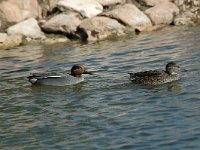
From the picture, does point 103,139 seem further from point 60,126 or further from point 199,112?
point 199,112

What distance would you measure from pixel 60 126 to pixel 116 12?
15.5 m

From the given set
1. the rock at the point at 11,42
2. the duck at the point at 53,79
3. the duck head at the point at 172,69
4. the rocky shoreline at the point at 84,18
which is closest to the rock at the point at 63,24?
the rocky shoreline at the point at 84,18

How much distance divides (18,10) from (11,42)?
2531 millimetres

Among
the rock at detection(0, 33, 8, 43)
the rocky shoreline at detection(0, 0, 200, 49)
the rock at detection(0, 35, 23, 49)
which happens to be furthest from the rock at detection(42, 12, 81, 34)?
the rock at detection(0, 33, 8, 43)

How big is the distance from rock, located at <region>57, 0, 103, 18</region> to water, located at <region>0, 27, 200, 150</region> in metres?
4.75

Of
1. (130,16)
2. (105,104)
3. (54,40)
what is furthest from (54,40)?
(105,104)

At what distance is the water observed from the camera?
11.5 meters

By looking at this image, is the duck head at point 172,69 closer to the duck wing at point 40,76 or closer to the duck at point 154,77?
the duck at point 154,77

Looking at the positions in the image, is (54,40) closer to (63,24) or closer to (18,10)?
(63,24)

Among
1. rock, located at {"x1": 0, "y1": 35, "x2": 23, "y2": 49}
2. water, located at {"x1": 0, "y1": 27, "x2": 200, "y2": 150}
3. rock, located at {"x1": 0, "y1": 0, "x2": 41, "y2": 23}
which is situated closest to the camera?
water, located at {"x1": 0, "y1": 27, "x2": 200, "y2": 150}

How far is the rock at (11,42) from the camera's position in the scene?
1046 inches

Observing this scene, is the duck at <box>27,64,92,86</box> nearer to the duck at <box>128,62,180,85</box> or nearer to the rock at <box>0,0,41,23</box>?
the duck at <box>128,62,180,85</box>

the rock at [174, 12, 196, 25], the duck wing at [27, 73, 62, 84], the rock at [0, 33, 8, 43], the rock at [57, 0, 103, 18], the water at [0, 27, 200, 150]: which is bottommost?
the water at [0, 27, 200, 150]

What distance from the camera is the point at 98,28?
26.7 meters
